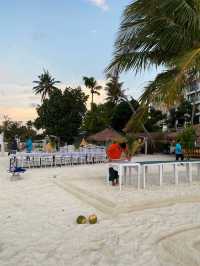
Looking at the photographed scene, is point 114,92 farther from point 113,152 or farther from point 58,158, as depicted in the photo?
point 113,152

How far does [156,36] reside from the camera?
27.8 feet

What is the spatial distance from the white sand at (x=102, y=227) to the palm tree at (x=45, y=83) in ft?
154

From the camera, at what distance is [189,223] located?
→ 5.97m

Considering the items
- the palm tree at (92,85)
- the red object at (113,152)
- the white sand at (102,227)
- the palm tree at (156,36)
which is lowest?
the white sand at (102,227)

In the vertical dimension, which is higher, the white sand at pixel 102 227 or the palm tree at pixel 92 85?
the palm tree at pixel 92 85

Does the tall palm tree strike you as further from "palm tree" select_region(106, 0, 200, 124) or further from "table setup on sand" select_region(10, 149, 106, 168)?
"palm tree" select_region(106, 0, 200, 124)

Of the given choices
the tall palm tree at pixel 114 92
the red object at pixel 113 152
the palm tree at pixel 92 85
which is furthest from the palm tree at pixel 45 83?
the red object at pixel 113 152

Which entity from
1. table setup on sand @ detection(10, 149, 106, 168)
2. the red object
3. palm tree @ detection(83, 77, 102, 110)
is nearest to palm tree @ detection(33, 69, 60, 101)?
palm tree @ detection(83, 77, 102, 110)

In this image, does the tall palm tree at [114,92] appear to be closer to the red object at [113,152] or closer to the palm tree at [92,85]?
the palm tree at [92,85]

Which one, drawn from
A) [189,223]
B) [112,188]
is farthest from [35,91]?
[189,223]

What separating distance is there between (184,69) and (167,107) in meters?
0.83

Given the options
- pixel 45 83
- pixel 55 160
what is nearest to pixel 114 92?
pixel 45 83

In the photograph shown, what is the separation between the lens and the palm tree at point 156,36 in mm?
8102

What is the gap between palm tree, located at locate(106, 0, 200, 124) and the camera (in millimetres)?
8102
